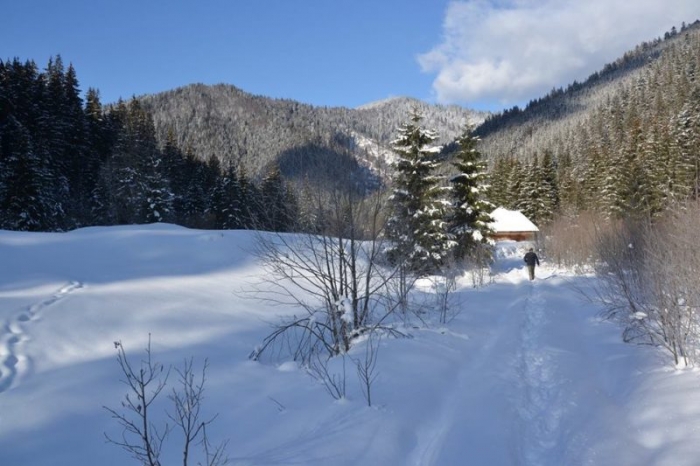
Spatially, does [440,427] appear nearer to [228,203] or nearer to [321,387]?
[321,387]

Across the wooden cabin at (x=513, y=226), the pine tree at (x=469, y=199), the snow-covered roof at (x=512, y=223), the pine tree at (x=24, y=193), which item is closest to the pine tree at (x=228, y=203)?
the pine tree at (x=24, y=193)

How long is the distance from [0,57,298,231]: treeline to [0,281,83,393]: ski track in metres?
12.7

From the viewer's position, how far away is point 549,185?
5369 cm

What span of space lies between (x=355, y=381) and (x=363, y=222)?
316 centimetres

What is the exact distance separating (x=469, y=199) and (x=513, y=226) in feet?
87.6

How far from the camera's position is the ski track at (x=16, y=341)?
4977 mm

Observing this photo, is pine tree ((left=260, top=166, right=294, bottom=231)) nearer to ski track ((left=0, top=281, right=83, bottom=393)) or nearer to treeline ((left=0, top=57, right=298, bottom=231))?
ski track ((left=0, top=281, right=83, bottom=393))

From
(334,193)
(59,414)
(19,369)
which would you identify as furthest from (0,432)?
(334,193)

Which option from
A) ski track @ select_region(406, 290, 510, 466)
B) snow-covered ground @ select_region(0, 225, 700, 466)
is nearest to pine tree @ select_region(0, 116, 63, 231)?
snow-covered ground @ select_region(0, 225, 700, 466)

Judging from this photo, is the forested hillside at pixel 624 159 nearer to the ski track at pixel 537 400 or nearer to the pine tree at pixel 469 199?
the ski track at pixel 537 400

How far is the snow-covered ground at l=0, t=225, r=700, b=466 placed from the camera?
407 centimetres

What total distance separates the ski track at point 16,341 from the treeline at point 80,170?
12701 mm

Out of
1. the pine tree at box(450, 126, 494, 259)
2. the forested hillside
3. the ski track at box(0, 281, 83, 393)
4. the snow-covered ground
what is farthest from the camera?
the forested hillside

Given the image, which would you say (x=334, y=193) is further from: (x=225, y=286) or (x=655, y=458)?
(x=655, y=458)
